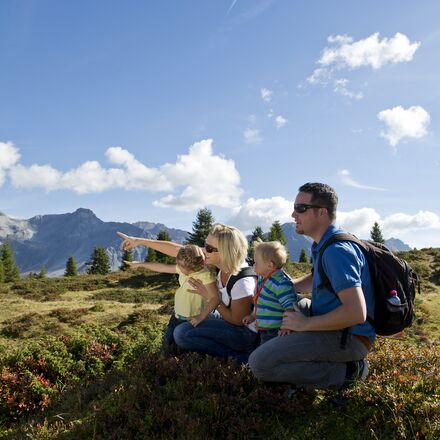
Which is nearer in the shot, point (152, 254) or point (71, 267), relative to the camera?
point (152, 254)

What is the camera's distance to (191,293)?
6.98 m

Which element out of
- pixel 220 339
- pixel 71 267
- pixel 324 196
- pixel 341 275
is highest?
pixel 324 196

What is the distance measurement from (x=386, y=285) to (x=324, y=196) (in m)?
1.21

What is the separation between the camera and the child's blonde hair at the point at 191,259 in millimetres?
6590

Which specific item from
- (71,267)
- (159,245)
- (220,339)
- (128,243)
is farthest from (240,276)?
(71,267)

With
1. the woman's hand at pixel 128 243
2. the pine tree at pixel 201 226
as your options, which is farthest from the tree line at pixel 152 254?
the woman's hand at pixel 128 243

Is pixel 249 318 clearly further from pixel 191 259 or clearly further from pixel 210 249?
pixel 191 259

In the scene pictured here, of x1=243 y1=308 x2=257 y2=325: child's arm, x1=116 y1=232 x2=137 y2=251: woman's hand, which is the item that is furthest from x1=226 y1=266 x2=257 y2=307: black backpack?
x1=116 y1=232 x2=137 y2=251: woman's hand

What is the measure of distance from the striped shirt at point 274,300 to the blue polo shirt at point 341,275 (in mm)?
550

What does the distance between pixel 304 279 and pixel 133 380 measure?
2838mm

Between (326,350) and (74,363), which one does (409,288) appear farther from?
(74,363)

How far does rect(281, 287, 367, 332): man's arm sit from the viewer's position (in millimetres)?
4137

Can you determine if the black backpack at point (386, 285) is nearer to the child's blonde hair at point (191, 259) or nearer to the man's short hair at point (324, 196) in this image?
the man's short hair at point (324, 196)

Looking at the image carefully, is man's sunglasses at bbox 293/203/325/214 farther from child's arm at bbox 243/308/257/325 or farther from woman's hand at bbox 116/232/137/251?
woman's hand at bbox 116/232/137/251
